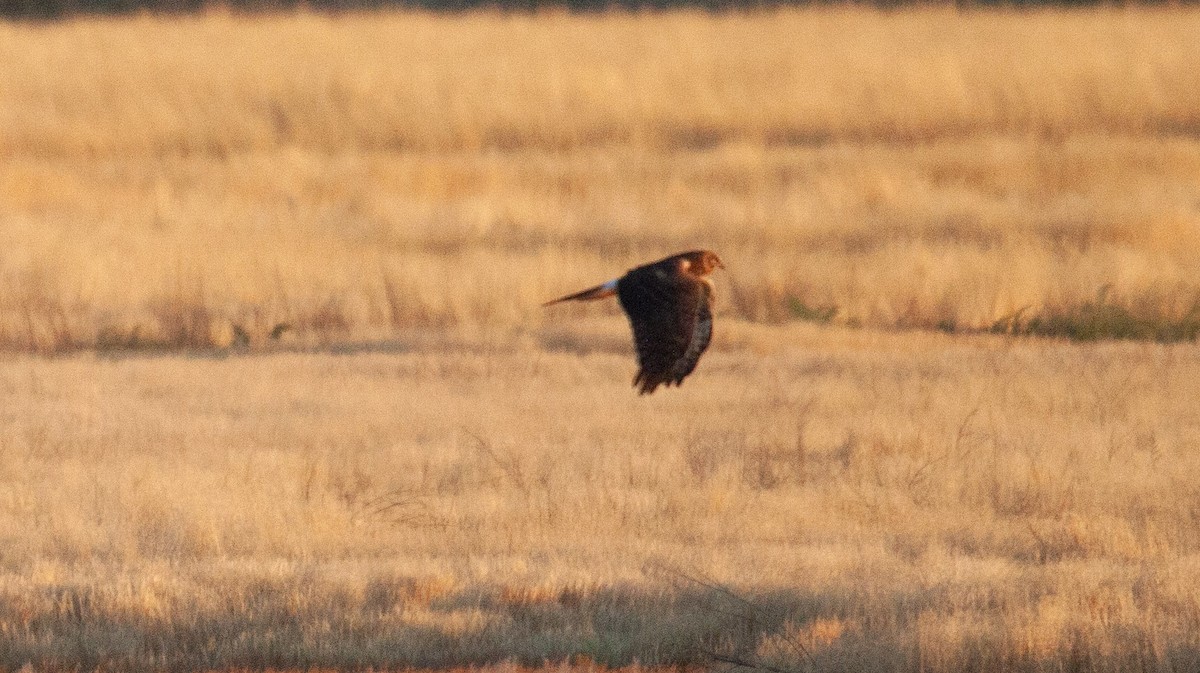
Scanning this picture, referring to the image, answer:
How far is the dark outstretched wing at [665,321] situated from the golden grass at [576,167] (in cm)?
780

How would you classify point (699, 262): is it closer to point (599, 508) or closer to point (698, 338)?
point (698, 338)

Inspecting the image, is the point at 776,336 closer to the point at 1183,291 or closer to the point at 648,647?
the point at 1183,291

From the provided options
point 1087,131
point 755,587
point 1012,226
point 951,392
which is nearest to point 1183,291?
point 1012,226

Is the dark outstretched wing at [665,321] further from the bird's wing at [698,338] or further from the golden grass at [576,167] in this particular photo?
the golden grass at [576,167]

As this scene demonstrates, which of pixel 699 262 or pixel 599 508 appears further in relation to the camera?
pixel 599 508

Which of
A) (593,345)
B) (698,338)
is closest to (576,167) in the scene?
(593,345)

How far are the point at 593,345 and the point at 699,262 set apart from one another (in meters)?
6.84

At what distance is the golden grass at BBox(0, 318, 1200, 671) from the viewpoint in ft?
22.3

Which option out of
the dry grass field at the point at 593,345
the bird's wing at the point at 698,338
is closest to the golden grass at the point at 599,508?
the dry grass field at the point at 593,345

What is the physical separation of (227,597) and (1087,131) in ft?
53.6

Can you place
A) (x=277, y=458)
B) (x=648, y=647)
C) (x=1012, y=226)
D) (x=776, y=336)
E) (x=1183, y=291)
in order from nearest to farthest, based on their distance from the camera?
(x=648, y=647) → (x=277, y=458) → (x=776, y=336) → (x=1183, y=291) → (x=1012, y=226)

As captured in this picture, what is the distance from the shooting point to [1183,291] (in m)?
15.3

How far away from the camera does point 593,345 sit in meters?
13.4

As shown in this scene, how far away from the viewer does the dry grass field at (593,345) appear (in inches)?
279
